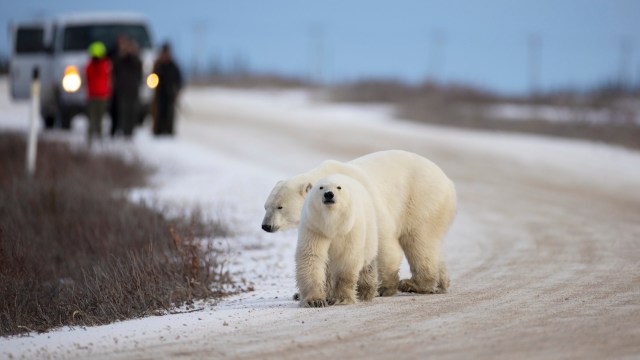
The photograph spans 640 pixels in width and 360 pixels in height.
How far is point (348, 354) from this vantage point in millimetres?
6352

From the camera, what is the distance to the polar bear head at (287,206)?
26.6 feet

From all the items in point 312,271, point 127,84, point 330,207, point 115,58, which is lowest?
point 312,271

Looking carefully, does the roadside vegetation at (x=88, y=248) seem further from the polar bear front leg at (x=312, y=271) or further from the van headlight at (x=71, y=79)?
the van headlight at (x=71, y=79)

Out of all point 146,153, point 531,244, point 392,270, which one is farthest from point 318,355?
point 146,153

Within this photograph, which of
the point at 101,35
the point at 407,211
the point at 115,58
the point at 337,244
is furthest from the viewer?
the point at 101,35

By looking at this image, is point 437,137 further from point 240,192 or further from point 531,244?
point 531,244

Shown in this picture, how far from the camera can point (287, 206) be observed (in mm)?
8133

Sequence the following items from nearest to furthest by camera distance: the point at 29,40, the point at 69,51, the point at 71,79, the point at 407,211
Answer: the point at 407,211, the point at 71,79, the point at 69,51, the point at 29,40

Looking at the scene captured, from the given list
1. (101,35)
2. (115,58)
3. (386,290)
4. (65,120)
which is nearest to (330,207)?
(386,290)

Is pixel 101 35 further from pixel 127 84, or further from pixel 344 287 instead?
pixel 344 287

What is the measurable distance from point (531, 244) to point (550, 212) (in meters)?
3.12

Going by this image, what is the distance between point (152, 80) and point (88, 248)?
1146 cm

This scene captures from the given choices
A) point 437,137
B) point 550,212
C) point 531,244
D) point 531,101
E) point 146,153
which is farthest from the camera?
point 531,101

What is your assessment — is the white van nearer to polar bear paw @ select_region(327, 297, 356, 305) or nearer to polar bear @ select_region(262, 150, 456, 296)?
polar bear @ select_region(262, 150, 456, 296)
